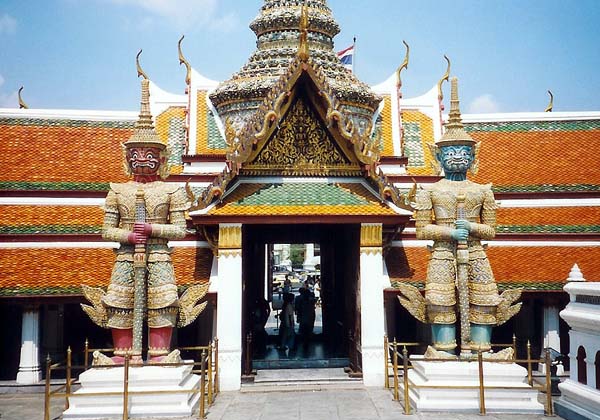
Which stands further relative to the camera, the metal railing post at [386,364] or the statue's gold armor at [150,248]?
the metal railing post at [386,364]

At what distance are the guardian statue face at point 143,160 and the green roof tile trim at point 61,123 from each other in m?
5.65

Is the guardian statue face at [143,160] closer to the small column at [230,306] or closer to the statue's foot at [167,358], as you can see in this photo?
the small column at [230,306]

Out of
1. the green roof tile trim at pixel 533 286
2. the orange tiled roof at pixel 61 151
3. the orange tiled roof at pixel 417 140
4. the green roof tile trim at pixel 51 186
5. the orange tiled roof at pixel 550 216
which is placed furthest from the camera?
the orange tiled roof at pixel 417 140

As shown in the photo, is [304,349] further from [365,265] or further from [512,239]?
[512,239]

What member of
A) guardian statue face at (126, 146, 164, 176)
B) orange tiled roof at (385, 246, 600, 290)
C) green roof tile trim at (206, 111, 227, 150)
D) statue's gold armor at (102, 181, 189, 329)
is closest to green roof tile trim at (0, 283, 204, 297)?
statue's gold armor at (102, 181, 189, 329)

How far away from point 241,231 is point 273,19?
306 inches

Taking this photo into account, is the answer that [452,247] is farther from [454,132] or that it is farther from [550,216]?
[550,216]

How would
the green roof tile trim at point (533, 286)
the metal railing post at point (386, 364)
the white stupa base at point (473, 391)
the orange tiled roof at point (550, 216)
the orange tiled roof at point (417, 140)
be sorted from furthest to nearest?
the orange tiled roof at point (417, 140) → the orange tiled roof at point (550, 216) → the green roof tile trim at point (533, 286) → the metal railing post at point (386, 364) → the white stupa base at point (473, 391)

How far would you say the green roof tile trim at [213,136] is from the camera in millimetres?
14780

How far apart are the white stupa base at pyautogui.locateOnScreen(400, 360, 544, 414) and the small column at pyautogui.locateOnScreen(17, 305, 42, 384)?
7.86m

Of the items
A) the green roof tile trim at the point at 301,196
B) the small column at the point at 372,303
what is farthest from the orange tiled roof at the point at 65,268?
the small column at the point at 372,303

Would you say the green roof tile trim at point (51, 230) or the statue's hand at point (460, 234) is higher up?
the green roof tile trim at point (51, 230)

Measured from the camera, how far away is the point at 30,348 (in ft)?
39.8

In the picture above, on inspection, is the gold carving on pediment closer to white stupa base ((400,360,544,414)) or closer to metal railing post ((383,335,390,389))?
metal railing post ((383,335,390,389))
